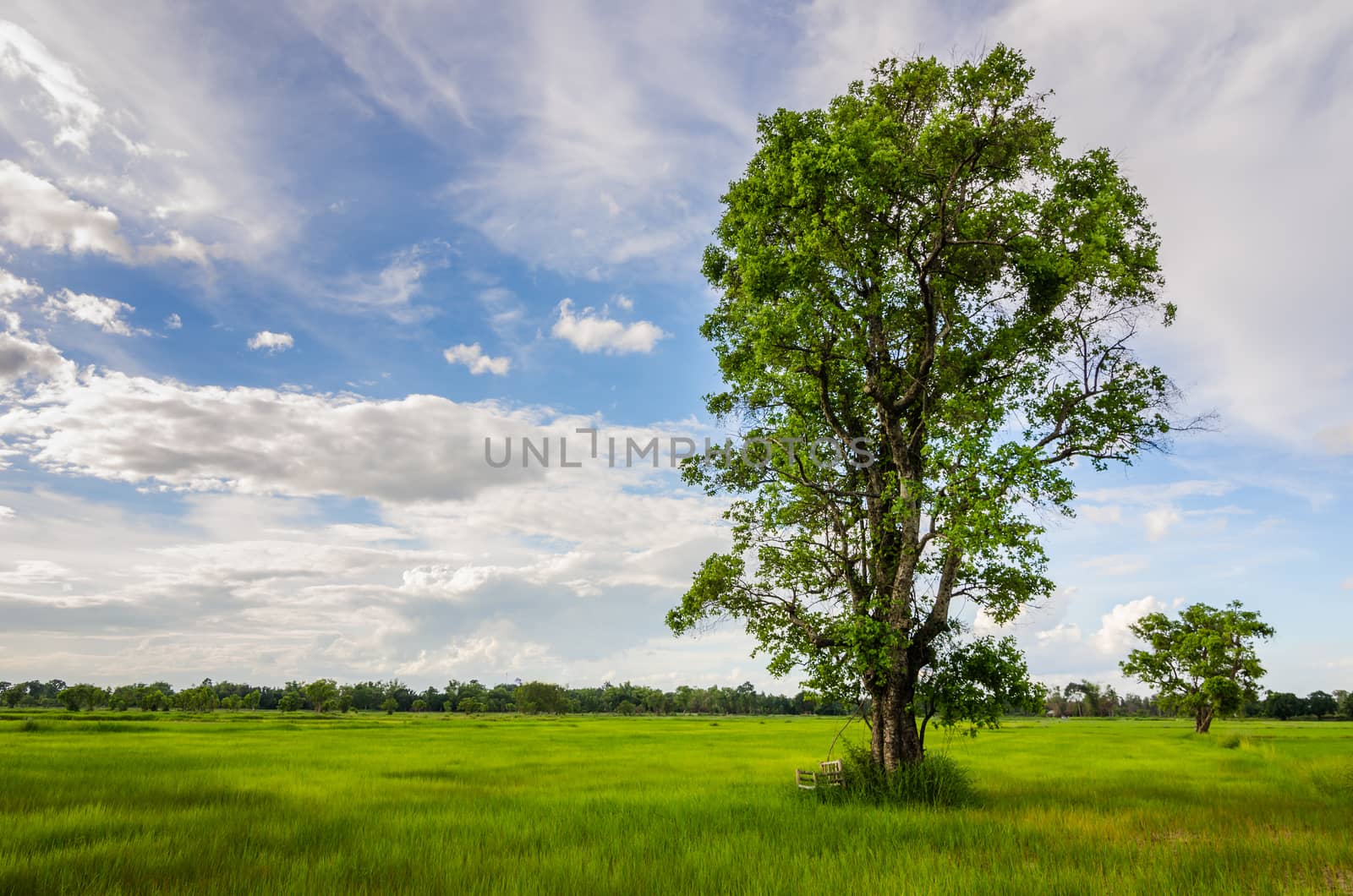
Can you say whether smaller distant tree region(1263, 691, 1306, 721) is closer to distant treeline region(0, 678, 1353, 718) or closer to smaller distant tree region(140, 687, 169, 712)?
distant treeline region(0, 678, 1353, 718)

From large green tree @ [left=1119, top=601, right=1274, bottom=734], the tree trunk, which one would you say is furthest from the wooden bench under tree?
large green tree @ [left=1119, top=601, right=1274, bottom=734]

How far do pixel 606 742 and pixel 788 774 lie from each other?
88.8 feet

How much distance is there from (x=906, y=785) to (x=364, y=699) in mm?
188670

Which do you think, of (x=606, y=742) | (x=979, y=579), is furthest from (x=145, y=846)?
(x=606, y=742)

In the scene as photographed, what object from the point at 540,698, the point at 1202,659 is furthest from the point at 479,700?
the point at 1202,659

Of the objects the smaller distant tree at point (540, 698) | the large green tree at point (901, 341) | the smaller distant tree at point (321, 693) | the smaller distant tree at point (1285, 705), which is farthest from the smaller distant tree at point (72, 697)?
the smaller distant tree at point (1285, 705)

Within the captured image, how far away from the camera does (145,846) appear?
10.7m

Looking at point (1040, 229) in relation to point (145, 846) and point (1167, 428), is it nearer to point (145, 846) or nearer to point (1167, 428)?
point (1167, 428)

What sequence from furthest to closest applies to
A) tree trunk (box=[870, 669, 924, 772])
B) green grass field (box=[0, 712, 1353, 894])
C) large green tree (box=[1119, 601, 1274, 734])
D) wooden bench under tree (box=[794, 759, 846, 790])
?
1. large green tree (box=[1119, 601, 1274, 734])
2. wooden bench under tree (box=[794, 759, 846, 790])
3. tree trunk (box=[870, 669, 924, 772])
4. green grass field (box=[0, 712, 1353, 894])

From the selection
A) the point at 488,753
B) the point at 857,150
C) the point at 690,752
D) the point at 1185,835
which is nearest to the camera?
the point at 1185,835

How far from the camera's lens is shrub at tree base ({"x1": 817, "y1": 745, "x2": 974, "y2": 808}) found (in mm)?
15906

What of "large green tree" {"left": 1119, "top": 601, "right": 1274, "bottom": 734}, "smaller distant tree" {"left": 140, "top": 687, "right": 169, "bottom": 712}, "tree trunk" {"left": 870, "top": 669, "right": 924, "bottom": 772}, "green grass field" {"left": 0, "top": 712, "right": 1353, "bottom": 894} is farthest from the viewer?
"smaller distant tree" {"left": 140, "top": 687, "right": 169, "bottom": 712}

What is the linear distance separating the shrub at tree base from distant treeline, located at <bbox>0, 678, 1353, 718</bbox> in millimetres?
107106

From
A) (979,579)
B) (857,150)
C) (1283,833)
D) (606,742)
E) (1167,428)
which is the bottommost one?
(606,742)
